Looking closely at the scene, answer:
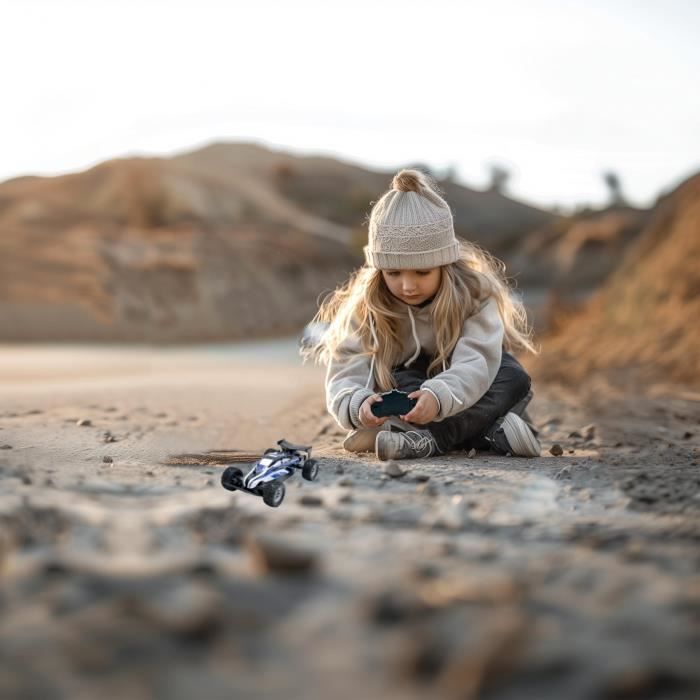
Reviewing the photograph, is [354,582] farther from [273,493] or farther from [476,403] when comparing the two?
[476,403]

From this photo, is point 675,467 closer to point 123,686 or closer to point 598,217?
point 123,686

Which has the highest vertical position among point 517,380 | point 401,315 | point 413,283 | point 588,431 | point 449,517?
point 413,283

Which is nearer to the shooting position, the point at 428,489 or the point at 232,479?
the point at 428,489

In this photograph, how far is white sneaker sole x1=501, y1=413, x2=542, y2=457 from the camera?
11.2ft

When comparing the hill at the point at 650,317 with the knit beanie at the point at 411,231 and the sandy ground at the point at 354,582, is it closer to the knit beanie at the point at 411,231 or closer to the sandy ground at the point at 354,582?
the knit beanie at the point at 411,231

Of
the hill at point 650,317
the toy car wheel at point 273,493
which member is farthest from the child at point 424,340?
the hill at point 650,317

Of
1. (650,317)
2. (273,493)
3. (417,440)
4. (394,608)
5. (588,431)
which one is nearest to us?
(394,608)

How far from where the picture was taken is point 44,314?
549 inches

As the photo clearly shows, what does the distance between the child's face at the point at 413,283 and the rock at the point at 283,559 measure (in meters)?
2.02

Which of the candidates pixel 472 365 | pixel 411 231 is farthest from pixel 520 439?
pixel 411 231

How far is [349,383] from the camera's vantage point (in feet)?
11.6

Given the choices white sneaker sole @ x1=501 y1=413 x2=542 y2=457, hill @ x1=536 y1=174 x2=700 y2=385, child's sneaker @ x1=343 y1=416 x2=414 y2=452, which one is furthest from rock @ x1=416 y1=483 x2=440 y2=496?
hill @ x1=536 y1=174 x2=700 y2=385

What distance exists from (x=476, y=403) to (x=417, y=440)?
32 cm

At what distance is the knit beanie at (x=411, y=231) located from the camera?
11.6ft
